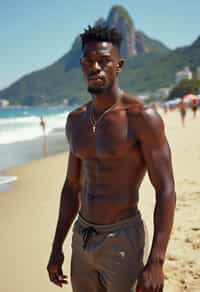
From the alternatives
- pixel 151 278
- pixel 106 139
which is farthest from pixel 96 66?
pixel 151 278

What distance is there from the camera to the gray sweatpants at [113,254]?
1.83m

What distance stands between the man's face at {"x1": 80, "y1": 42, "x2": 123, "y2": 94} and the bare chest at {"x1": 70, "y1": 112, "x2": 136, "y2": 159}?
0.45 feet

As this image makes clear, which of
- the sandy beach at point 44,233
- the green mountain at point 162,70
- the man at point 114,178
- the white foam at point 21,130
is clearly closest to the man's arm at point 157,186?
the man at point 114,178

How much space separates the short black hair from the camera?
5.97ft

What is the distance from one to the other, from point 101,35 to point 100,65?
13cm

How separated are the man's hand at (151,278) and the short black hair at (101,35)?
0.95 meters

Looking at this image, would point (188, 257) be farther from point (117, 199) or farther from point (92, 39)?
point (92, 39)

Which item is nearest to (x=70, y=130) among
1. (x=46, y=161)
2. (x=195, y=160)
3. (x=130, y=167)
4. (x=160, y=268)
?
(x=130, y=167)

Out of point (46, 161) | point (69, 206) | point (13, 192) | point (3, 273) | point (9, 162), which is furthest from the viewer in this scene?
point (9, 162)

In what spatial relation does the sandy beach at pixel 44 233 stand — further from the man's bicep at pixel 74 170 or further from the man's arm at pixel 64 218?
the man's bicep at pixel 74 170

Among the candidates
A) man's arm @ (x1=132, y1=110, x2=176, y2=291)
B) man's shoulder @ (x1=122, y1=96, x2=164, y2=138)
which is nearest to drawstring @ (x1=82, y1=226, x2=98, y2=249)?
man's arm @ (x1=132, y1=110, x2=176, y2=291)

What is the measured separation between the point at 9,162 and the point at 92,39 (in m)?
12.2

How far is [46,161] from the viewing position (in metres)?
12.8

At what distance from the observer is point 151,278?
1673 mm
